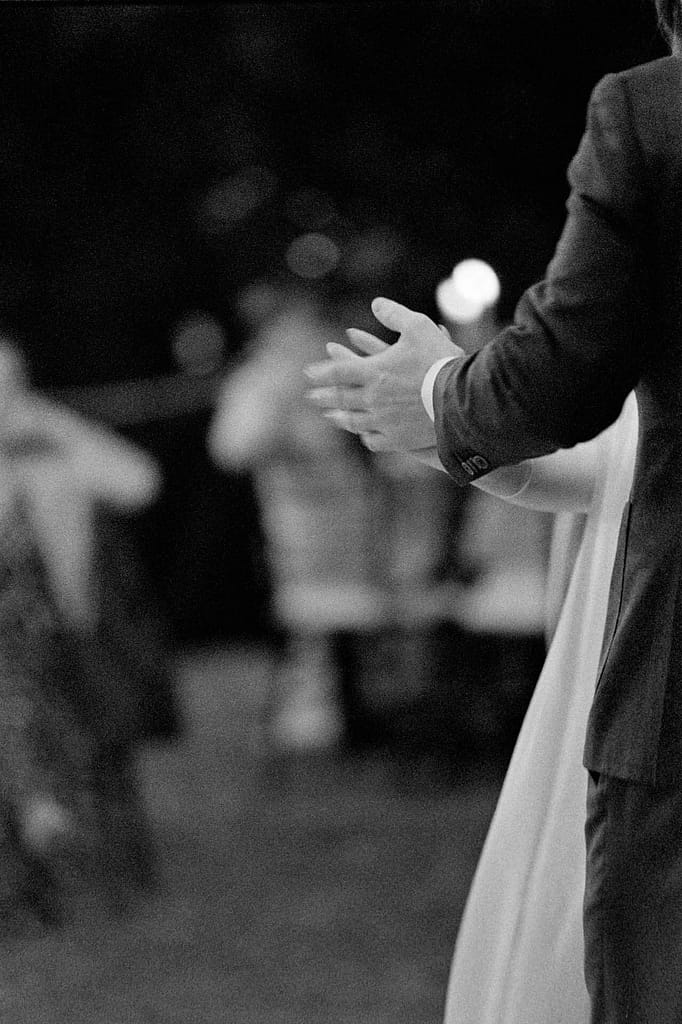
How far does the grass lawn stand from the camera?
214cm

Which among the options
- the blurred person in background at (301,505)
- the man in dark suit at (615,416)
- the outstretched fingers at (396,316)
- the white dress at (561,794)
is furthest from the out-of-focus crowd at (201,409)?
the man in dark suit at (615,416)

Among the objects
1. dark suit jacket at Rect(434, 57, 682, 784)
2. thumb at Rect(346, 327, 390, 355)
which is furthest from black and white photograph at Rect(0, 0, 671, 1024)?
dark suit jacket at Rect(434, 57, 682, 784)

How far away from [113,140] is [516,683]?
1433 millimetres

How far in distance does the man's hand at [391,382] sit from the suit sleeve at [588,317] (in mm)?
162

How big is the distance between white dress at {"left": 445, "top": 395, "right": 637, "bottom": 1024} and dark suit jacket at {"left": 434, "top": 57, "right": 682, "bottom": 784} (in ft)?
1.05

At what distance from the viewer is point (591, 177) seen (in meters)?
0.89

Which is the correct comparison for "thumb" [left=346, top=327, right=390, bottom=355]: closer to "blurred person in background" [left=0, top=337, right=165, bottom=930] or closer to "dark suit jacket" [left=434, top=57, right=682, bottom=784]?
"dark suit jacket" [left=434, top=57, right=682, bottom=784]

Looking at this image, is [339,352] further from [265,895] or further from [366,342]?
[265,895]

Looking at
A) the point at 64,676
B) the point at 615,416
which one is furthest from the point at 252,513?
the point at 615,416

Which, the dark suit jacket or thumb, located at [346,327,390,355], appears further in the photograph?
thumb, located at [346,327,390,355]

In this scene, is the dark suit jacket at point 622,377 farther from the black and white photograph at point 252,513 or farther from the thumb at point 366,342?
the black and white photograph at point 252,513

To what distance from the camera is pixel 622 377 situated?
0.89 m

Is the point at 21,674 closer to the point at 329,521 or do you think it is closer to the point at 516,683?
the point at 329,521

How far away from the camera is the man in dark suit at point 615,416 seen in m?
0.88
